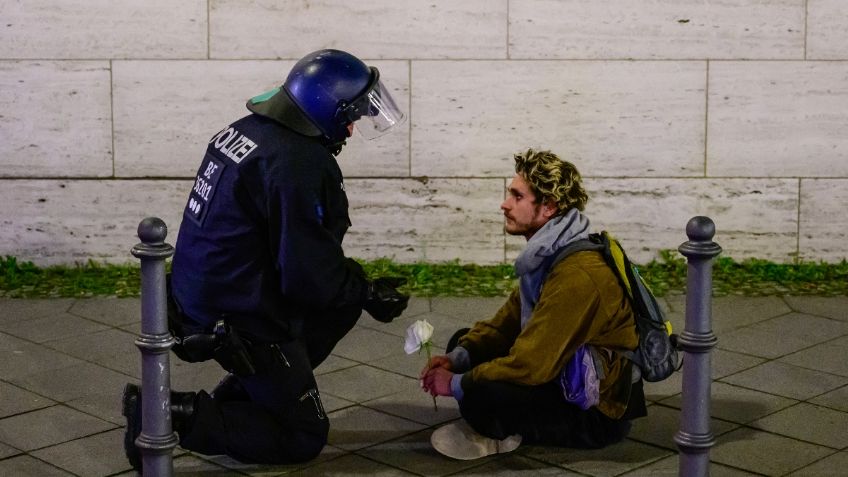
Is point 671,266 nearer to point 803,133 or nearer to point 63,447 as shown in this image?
point 803,133

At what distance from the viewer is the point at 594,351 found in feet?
15.7

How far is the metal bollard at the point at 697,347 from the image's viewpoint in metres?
4.09

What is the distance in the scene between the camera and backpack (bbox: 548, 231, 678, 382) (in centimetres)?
482

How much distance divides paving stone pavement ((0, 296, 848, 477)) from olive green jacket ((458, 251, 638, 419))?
1.10 ft

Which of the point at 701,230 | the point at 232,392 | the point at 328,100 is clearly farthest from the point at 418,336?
the point at 701,230

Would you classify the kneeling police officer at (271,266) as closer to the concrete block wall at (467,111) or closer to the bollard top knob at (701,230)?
the bollard top knob at (701,230)

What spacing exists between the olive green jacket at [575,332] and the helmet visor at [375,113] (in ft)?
2.69

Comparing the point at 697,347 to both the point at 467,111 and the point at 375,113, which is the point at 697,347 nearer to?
the point at 375,113

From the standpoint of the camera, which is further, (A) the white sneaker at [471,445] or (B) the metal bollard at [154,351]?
(A) the white sneaker at [471,445]

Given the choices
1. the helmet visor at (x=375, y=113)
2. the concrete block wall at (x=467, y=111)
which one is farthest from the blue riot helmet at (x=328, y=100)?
the concrete block wall at (x=467, y=111)

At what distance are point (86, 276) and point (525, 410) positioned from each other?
404cm

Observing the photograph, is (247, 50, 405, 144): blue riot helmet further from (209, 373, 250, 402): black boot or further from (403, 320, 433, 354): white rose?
(209, 373, 250, 402): black boot

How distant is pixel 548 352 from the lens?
15.4 ft

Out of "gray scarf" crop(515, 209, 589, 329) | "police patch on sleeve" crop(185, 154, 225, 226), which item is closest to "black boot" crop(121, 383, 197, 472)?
"police patch on sleeve" crop(185, 154, 225, 226)
